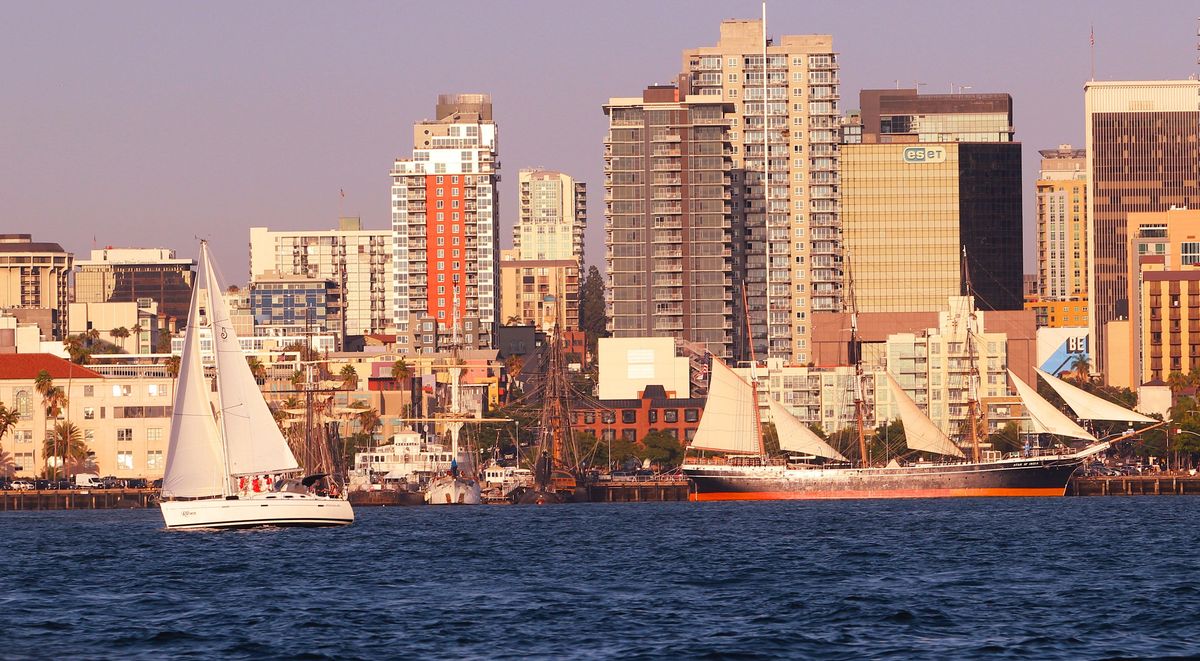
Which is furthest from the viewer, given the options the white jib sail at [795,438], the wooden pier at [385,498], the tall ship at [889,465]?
the white jib sail at [795,438]

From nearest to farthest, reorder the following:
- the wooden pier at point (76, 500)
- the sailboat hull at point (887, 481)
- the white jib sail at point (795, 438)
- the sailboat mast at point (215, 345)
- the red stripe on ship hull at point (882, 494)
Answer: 1. the sailboat mast at point (215, 345)
2. the sailboat hull at point (887, 481)
3. the red stripe on ship hull at point (882, 494)
4. the wooden pier at point (76, 500)
5. the white jib sail at point (795, 438)

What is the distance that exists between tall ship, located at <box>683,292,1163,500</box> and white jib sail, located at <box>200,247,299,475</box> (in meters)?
80.1

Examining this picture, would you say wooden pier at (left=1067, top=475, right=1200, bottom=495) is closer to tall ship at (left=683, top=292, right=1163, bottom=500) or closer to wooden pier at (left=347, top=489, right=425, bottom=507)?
tall ship at (left=683, top=292, right=1163, bottom=500)

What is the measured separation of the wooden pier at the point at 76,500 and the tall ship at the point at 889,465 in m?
51.2

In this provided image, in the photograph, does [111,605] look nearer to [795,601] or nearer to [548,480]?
[795,601]

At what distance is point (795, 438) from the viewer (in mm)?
194250

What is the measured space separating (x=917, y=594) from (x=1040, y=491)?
119160 mm

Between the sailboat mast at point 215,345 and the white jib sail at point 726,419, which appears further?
the white jib sail at point 726,419

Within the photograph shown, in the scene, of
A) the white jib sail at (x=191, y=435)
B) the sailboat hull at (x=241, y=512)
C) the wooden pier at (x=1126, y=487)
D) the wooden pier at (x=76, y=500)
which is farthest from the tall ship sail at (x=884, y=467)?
the white jib sail at (x=191, y=435)

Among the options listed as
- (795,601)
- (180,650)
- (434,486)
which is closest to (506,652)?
(180,650)

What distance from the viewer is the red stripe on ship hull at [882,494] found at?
7520 inches

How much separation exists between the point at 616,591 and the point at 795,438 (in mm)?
118049

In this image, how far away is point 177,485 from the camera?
386ft

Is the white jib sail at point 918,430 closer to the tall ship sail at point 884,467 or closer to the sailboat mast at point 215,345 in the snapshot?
the tall ship sail at point 884,467
